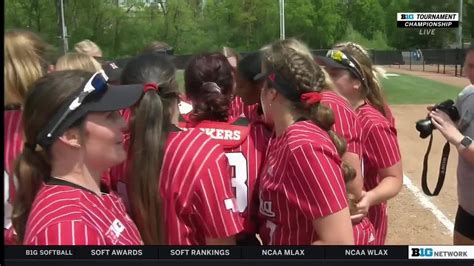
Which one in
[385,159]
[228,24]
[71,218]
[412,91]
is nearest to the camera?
[71,218]

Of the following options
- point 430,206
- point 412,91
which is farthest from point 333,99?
point 412,91

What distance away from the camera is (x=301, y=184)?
839 millimetres

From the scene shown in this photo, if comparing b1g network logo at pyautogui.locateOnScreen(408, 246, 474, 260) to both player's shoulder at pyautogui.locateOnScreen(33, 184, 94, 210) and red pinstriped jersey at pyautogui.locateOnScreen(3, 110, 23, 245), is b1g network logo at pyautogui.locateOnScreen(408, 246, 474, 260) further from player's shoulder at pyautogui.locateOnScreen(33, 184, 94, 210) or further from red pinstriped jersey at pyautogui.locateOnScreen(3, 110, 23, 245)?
red pinstriped jersey at pyautogui.locateOnScreen(3, 110, 23, 245)

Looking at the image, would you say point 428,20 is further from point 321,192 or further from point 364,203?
point 321,192

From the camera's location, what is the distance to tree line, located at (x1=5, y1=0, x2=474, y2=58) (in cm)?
200

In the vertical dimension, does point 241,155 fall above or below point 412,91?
above

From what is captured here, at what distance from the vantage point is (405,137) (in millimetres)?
4637

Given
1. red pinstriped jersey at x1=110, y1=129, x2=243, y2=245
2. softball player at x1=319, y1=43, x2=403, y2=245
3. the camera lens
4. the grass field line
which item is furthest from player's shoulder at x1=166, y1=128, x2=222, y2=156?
the grass field line

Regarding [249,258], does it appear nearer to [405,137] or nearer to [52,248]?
[52,248]

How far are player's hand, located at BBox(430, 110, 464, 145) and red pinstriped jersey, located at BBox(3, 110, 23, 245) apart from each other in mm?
901

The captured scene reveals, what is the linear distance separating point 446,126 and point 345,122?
261 millimetres

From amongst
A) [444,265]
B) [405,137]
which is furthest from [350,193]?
[405,137]

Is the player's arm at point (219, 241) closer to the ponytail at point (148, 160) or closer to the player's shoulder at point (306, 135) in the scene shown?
the ponytail at point (148, 160)

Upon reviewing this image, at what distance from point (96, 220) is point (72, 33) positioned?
151 centimetres
